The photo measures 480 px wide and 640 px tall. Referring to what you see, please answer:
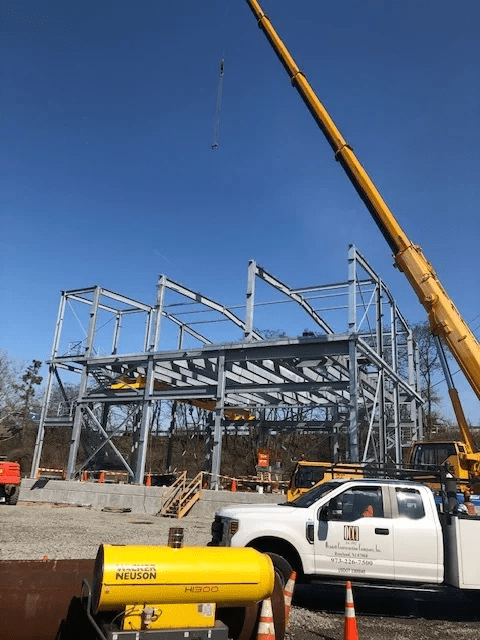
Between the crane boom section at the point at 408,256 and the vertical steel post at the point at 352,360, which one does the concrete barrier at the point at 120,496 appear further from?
the crane boom section at the point at 408,256

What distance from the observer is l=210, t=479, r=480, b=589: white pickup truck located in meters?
7.30

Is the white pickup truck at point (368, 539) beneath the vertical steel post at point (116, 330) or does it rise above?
beneath

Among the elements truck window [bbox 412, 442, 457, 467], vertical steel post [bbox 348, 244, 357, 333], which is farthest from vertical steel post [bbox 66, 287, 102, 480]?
truck window [bbox 412, 442, 457, 467]

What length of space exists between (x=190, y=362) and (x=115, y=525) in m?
10.4

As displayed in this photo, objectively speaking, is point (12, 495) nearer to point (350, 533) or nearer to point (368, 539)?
point (350, 533)

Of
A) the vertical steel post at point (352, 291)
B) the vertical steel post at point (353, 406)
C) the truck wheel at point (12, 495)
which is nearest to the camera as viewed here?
the vertical steel post at point (353, 406)

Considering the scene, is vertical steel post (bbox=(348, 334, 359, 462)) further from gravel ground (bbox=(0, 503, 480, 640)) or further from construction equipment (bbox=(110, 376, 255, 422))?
construction equipment (bbox=(110, 376, 255, 422))

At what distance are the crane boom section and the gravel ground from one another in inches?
324

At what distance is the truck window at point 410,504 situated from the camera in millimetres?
7641

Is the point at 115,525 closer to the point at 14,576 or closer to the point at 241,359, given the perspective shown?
the point at 241,359

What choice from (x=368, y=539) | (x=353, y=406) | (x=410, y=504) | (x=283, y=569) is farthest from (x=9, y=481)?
(x=410, y=504)

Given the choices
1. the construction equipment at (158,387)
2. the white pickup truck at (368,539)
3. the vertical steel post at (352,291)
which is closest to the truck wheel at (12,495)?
the construction equipment at (158,387)

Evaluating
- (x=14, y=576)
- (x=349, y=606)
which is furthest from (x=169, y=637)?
(x=349, y=606)

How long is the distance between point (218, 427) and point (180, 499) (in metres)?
3.41
